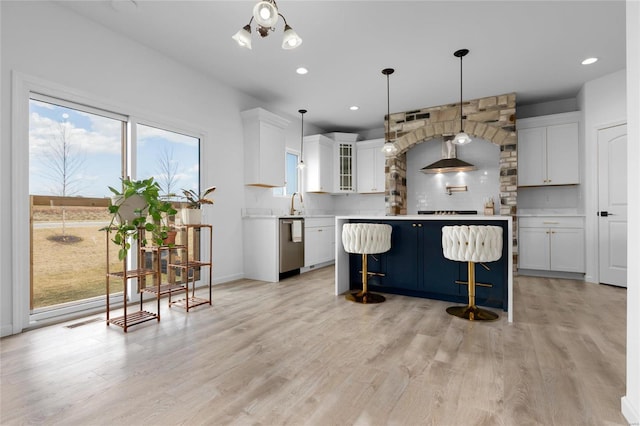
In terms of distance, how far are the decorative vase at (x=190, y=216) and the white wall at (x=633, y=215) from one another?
330cm

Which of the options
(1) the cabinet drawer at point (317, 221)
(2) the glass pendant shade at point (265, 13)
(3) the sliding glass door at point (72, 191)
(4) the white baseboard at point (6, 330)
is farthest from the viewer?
(1) the cabinet drawer at point (317, 221)

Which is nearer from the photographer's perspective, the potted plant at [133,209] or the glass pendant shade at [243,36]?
the glass pendant shade at [243,36]

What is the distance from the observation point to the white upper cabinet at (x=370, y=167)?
259 inches

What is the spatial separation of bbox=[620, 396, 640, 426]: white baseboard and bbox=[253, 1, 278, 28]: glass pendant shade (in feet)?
8.99

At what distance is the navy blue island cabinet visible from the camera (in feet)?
10.2

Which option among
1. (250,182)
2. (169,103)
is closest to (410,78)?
(250,182)

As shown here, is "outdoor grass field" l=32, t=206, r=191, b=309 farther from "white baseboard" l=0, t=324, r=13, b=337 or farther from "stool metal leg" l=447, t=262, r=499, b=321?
"stool metal leg" l=447, t=262, r=499, b=321

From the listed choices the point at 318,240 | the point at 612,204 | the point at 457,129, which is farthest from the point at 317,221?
the point at 612,204

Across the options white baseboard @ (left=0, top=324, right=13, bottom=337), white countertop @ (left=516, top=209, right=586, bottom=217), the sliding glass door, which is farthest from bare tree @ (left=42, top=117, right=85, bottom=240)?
white countertop @ (left=516, top=209, right=586, bottom=217)

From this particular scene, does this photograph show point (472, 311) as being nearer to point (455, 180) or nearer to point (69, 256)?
point (455, 180)

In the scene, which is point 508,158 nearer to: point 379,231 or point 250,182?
point 379,231

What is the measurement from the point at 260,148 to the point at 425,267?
2.91 m

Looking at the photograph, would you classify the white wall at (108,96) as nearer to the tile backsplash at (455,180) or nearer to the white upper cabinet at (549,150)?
the tile backsplash at (455,180)

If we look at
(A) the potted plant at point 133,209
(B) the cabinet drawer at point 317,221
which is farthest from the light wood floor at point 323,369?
(B) the cabinet drawer at point 317,221
